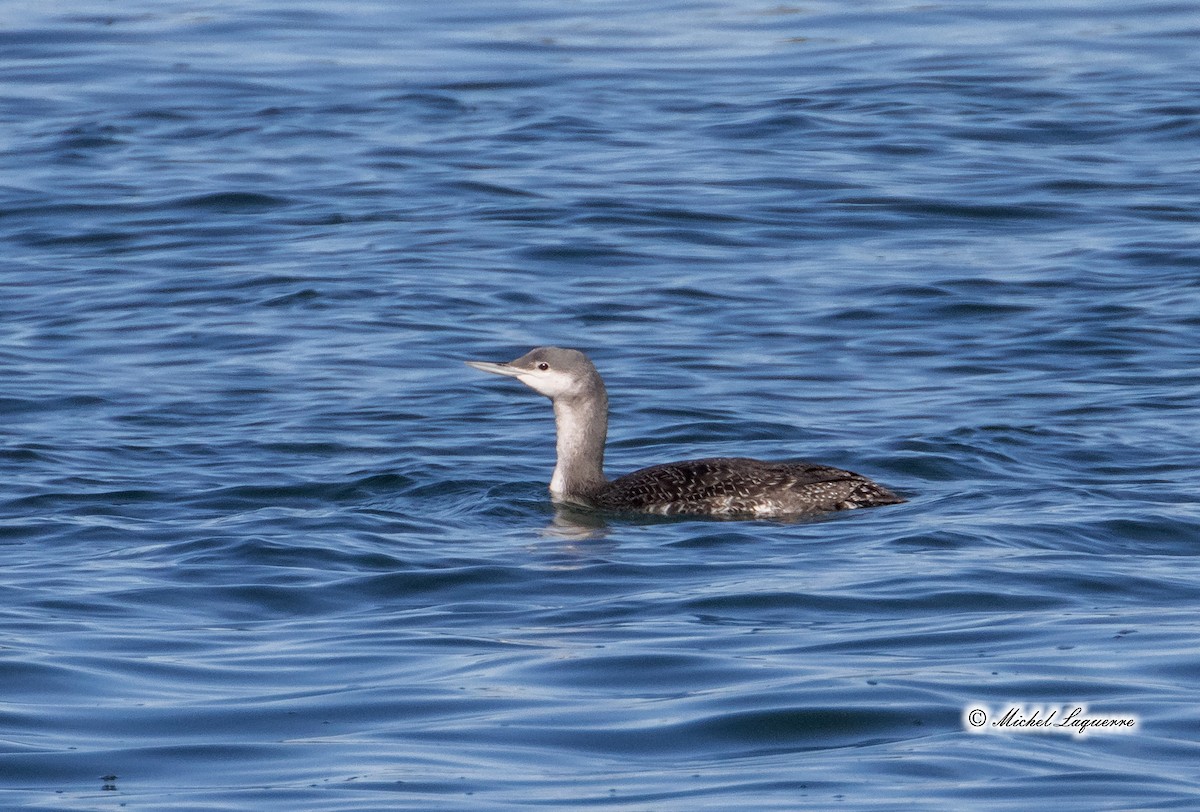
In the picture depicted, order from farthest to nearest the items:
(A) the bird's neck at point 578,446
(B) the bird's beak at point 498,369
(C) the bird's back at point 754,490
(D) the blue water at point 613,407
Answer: (A) the bird's neck at point 578,446 < (B) the bird's beak at point 498,369 < (C) the bird's back at point 754,490 < (D) the blue water at point 613,407

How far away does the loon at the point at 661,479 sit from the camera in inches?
432

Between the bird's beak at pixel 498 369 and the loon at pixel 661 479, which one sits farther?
the bird's beak at pixel 498 369

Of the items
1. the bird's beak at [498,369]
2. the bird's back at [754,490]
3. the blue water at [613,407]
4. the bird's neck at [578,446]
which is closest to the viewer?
the blue water at [613,407]

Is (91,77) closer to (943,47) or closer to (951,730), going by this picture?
(943,47)

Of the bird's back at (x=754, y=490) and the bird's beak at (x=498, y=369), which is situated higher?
the bird's beak at (x=498, y=369)

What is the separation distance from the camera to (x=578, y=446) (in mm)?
11914

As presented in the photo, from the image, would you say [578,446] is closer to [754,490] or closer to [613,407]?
[754,490]

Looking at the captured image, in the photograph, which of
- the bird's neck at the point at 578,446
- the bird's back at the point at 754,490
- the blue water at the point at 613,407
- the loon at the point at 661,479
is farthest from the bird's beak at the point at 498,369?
the bird's back at the point at 754,490

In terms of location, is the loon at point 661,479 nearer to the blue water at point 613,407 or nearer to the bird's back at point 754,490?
the bird's back at point 754,490

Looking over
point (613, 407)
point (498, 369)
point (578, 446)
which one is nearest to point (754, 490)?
point (578, 446)

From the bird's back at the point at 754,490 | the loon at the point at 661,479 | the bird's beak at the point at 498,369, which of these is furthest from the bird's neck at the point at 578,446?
the bird's back at the point at 754,490

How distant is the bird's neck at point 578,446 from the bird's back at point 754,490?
0.53 m

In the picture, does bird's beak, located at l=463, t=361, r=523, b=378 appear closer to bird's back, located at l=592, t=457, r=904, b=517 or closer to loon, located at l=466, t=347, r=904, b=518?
loon, located at l=466, t=347, r=904, b=518

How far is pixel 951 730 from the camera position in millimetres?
7188
